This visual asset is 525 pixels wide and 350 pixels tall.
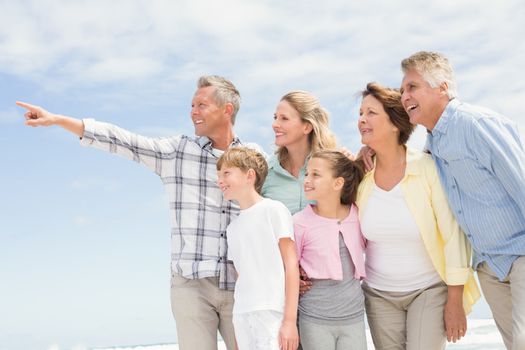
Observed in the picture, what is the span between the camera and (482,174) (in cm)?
387

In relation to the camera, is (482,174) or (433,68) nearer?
(482,174)

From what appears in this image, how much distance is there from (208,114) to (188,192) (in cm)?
71

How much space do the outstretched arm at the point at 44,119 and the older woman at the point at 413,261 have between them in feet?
7.36

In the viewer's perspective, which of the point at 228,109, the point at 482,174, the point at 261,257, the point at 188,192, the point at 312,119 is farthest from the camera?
the point at 228,109

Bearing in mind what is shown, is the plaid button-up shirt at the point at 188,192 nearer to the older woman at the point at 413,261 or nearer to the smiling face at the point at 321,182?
the smiling face at the point at 321,182

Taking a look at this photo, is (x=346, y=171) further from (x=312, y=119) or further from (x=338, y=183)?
(x=312, y=119)

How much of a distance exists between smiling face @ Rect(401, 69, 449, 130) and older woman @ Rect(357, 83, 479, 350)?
0.29m

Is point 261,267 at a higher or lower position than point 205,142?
lower

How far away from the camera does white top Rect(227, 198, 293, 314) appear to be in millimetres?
3980

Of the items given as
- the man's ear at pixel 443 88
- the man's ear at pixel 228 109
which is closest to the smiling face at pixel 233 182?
the man's ear at pixel 228 109

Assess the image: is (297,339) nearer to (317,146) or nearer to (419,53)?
(317,146)

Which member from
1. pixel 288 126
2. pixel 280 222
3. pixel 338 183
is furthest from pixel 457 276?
pixel 288 126

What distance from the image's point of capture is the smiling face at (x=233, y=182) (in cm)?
432

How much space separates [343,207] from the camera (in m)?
4.44
